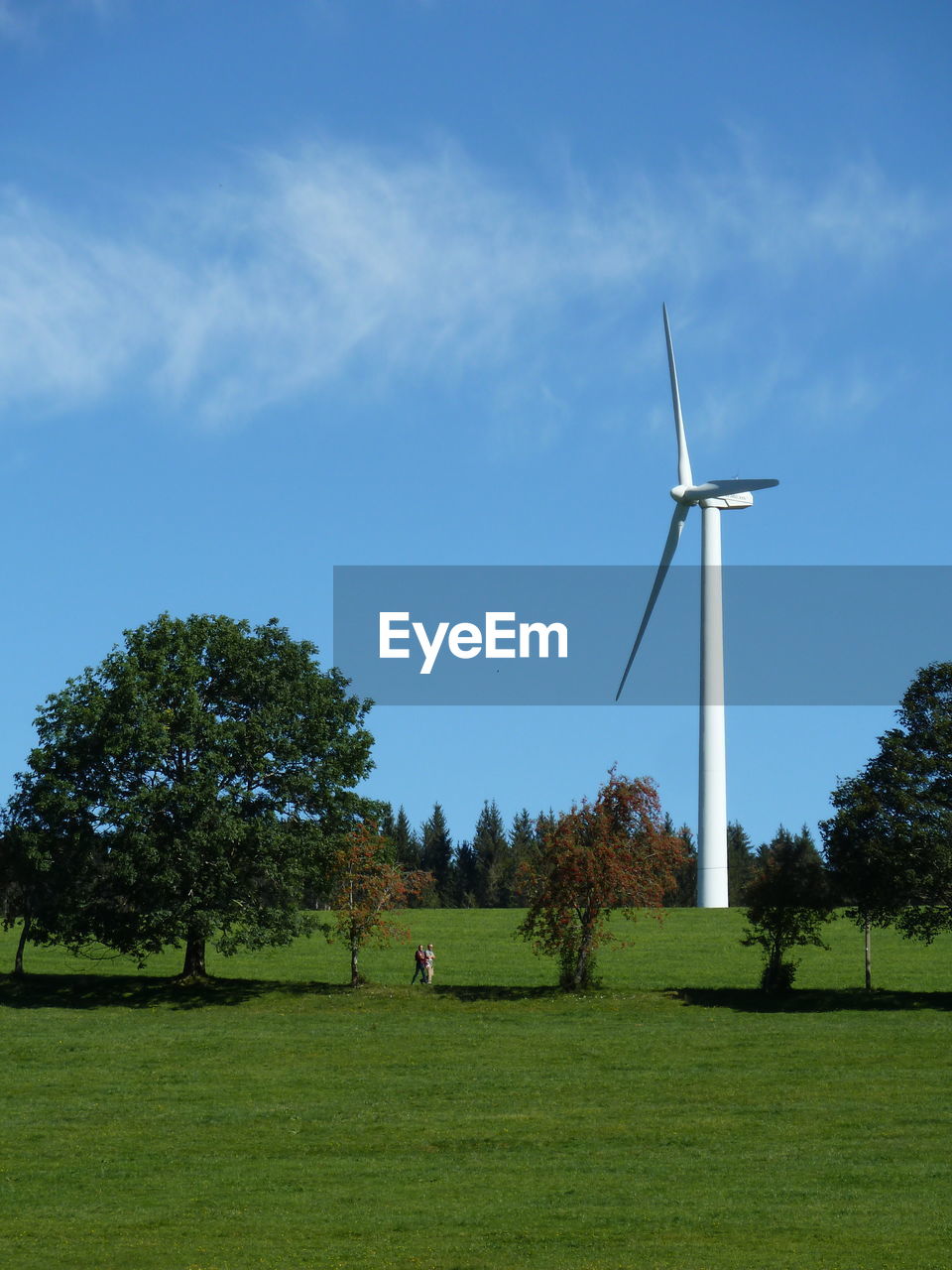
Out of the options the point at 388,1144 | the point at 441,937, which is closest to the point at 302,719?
the point at 441,937

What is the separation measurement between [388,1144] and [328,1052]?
1397 centimetres

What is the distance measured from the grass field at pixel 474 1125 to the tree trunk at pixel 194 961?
1.16 m

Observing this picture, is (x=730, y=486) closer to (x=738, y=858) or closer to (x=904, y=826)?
(x=904, y=826)

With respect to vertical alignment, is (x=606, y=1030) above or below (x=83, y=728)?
below

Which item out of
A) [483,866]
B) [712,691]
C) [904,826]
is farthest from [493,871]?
[904,826]

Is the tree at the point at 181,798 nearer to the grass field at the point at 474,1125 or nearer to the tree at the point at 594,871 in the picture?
the grass field at the point at 474,1125

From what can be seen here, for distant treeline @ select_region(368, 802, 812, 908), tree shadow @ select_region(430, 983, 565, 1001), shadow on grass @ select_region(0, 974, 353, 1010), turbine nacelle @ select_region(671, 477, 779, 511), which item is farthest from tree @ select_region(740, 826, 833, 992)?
distant treeline @ select_region(368, 802, 812, 908)

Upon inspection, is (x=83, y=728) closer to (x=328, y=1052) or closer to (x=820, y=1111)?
(x=328, y=1052)

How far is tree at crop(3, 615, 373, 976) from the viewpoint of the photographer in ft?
198

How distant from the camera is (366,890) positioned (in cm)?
6144

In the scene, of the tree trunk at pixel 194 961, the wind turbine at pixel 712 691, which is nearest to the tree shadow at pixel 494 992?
the tree trunk at pixel 194 961

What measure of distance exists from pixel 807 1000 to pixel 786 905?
397 centimetres

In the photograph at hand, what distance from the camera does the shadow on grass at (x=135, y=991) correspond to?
197ft

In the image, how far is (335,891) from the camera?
64.3m
